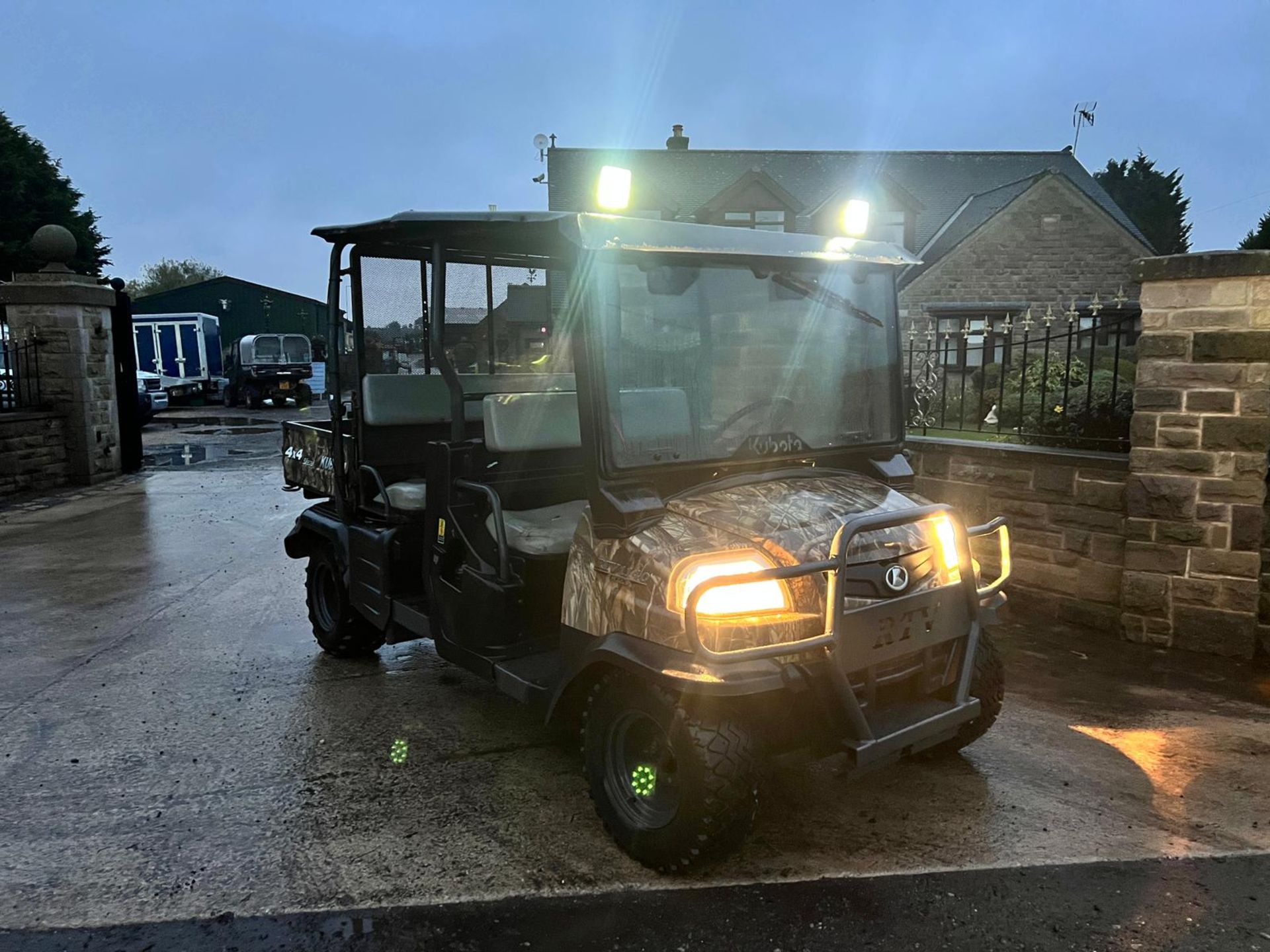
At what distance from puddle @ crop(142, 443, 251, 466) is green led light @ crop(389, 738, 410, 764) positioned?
1193 cm

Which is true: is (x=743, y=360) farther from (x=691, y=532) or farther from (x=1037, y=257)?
(x=1037, y=257)

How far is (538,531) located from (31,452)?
34.1 ft

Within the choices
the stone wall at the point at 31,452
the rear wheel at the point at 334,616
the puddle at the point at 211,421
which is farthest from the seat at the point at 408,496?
the puddle at the point at 211,421

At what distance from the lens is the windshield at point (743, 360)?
3.26 m

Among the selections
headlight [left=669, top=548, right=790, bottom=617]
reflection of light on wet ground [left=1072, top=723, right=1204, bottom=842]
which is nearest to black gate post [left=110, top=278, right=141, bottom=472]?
headlight [left=669, top=548, right=790, bottom=617]

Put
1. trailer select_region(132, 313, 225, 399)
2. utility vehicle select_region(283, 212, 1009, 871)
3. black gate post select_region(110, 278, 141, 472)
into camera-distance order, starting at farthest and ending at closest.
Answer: trailer select_region(132, 313, 225, 399) < black gate post select_region(110, 278, 141, 472) < utility vehicle select_region(283, 212, 1009, 871)

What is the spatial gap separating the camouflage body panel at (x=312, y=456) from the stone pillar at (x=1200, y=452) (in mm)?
4693

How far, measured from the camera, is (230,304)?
41.7 meters

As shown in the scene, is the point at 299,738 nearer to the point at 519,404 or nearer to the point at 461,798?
the point at 461,798

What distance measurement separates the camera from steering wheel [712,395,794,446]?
346 cm

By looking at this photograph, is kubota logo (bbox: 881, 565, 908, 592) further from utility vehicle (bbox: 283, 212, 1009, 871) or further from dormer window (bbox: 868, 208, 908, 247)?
dormer window (bbox: 868, 208, 908, 247)

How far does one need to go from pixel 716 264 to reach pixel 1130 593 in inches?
145

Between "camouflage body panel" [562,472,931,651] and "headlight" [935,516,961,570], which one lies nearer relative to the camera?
"camouflage body panel" [562,472,931,651]

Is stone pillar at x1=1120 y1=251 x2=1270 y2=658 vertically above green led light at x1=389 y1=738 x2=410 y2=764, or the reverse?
stone pillar at x1=1120 y1=251 x2=1270 y2=658
